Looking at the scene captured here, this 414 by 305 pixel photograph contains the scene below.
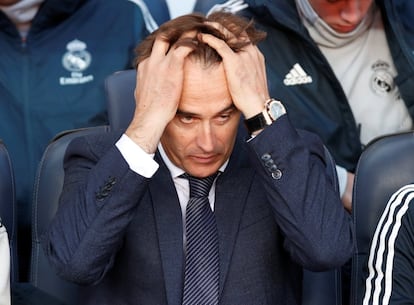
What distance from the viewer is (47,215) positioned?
215cm

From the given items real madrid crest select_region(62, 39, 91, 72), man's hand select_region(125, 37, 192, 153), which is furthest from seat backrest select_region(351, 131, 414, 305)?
real madrid crest select_region(62, 39, 91, 72)

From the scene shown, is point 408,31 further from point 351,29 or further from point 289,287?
point 289,287

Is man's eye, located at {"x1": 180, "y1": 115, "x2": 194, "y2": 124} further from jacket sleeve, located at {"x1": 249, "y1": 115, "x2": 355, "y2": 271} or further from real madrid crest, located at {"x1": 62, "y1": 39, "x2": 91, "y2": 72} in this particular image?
real madrid crest, located at {"x1": 62, "y1": 39, "x2": 91, "y2": 72}

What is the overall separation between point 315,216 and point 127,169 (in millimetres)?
335

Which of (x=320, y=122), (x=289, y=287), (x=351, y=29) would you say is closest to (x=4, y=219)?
(x=289, y=287)

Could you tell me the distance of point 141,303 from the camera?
1.92m

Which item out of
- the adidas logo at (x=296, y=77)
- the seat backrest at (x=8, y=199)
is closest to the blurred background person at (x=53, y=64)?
the seat backrest at (x=8, y=199)

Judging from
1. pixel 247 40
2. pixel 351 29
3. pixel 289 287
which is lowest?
pixel 289 287

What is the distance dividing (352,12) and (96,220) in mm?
1081

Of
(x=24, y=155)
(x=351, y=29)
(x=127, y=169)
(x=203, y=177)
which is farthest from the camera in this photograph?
(x=351, y=29)

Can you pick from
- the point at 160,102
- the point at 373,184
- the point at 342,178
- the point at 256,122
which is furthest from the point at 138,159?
the point at 342,178

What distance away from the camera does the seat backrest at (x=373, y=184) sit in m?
2.11

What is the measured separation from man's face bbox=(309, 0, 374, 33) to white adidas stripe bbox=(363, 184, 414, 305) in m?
0.77

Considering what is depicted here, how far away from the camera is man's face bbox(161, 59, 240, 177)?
6.12 ft
